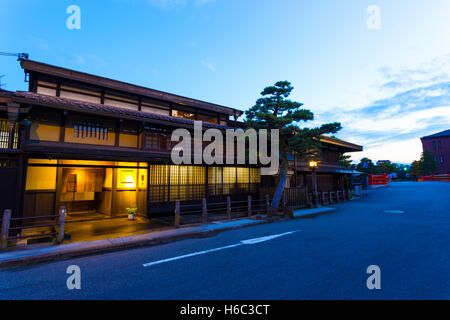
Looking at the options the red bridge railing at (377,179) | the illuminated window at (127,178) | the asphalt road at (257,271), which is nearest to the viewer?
the asphalt road at (257,271)

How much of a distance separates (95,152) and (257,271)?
8303mm

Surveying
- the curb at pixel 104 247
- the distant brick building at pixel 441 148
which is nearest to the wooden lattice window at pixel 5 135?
the curb at pixel 104 247

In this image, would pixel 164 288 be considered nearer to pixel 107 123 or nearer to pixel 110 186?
pixel 107 123

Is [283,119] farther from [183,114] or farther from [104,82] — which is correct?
[104,82]

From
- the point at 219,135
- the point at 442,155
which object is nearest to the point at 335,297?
the point at 219,135

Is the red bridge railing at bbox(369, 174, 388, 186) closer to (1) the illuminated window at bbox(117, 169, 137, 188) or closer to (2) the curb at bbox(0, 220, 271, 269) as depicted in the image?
(2) the curb at bbox(0, 220, 271, 269)

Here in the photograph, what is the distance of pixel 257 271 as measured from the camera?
15.0ft

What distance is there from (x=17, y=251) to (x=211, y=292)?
6243mm

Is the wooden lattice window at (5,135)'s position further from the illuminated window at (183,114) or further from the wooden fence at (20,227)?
the illuminated window at (183,114)

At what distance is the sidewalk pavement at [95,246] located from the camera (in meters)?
5.57

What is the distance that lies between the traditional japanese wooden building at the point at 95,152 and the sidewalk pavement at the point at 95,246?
254 centimetres

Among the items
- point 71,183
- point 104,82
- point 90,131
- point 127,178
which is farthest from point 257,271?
point 71,183

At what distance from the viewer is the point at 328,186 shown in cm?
2358

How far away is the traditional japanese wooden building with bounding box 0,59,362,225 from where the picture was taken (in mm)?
8086
